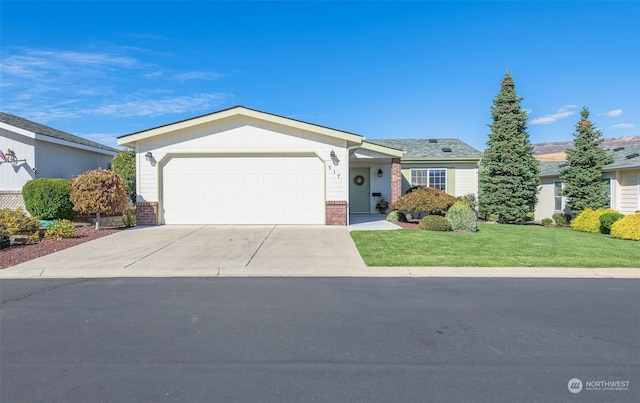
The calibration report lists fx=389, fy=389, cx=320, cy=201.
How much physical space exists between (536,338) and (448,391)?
1.75 metres

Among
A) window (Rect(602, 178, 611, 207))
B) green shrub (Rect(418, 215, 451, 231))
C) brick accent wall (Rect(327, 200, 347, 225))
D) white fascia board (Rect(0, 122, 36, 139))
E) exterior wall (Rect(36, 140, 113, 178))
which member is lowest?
green shrub (Rect(418, 215, 451, 231))

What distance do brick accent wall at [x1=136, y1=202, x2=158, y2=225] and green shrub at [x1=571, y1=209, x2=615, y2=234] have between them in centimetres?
1708

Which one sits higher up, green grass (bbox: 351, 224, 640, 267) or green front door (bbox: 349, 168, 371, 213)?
green front door (bbox: 349, 168, 371, 213)

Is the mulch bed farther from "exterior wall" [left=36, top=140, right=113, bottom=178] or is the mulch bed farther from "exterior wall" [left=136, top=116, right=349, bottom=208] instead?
"exterior wall" [left=36, top=140, right=113, bottom=178]

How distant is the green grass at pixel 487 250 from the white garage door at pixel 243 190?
126 inches

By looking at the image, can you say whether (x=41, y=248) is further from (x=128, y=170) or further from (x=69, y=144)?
(x=69, y=144)

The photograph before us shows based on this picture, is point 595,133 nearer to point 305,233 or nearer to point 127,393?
point 305,233

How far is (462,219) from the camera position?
13438 mm

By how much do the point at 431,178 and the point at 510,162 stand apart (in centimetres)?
383

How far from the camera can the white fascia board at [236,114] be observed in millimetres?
14164

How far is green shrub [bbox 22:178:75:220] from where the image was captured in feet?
46.5

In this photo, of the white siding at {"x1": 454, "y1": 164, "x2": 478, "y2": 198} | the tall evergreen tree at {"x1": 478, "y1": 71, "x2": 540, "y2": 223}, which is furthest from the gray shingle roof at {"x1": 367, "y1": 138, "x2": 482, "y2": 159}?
the tall evergreen tree at {"x1": 478, "y1": 71, "x2": 540, "y2": 223}

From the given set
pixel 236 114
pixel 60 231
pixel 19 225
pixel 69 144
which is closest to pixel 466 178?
pixel 236 114

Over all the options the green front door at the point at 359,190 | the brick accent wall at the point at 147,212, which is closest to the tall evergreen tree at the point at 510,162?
the green front door at the point at 359,190
